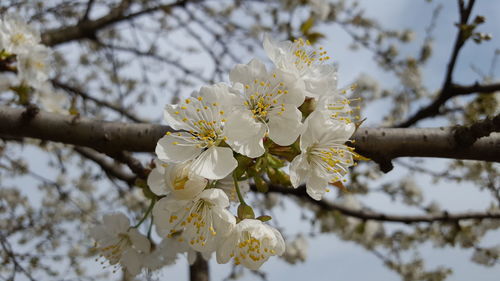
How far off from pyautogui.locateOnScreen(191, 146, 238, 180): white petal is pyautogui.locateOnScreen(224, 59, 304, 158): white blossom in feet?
0.15

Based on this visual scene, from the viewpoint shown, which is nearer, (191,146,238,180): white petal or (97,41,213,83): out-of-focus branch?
(191,146,238,180): white petal

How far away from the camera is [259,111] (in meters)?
1.17

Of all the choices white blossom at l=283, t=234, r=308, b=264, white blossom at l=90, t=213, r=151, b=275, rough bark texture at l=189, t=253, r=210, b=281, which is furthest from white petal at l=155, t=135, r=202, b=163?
white blossom at l=283, t=234, r=308, b=264

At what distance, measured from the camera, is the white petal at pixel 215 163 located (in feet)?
3.39

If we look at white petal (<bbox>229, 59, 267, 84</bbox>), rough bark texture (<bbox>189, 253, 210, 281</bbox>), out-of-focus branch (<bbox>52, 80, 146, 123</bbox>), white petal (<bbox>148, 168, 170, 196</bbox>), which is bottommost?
rough bark texture (<bbox>189, 253, 210, 281</bbox>)

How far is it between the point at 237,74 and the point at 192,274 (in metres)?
2.34

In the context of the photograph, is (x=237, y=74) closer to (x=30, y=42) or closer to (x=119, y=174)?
(x=119, y=174)

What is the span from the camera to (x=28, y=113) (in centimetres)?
158

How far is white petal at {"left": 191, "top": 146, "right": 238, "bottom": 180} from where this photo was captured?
1.03m

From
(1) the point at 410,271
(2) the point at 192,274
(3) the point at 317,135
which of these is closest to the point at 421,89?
(1) the point at 410,271

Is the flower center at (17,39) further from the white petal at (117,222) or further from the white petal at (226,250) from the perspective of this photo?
the white petal at (226,250)

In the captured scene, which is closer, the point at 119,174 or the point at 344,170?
the point at 344,170

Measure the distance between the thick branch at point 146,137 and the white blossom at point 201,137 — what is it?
27cm

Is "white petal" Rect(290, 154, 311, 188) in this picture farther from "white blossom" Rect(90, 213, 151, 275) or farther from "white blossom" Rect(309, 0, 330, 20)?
"white blossom" Rect(309, 0, 330, 20)
